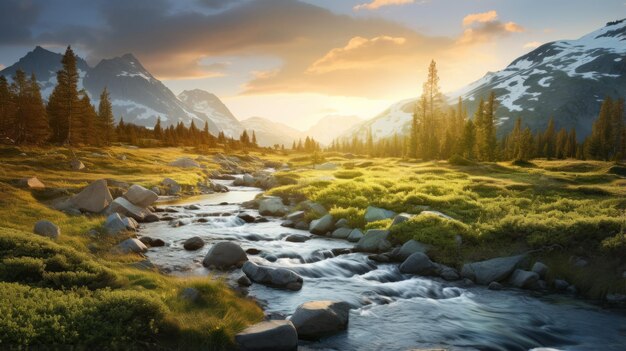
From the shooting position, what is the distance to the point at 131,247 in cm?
1628

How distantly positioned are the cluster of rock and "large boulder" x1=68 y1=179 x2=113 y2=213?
19000 millimetres

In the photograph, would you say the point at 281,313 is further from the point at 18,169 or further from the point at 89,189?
the point at 18,169

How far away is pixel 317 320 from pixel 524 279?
9.27 m

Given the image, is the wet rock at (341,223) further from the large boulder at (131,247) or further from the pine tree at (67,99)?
the pine tree at (67,99)

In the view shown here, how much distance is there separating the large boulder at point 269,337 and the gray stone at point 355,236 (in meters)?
12.1

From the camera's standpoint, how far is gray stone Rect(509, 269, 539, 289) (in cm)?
1459

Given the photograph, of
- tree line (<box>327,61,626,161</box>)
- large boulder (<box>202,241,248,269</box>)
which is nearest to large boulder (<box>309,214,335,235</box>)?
large boulder (<box>202,241,248,269</box>)

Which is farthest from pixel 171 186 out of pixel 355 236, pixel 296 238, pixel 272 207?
pixel 355 236

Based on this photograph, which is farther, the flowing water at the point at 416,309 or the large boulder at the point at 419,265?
the large boulder at the point at 419,265

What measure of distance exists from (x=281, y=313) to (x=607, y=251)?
1282cm

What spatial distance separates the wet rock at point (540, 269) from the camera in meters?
15.0

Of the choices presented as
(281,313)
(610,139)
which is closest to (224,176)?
(281,313)

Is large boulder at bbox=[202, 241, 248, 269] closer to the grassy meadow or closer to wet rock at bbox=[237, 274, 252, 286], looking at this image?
wet rock at bbox=[237, 274, 252, 286]

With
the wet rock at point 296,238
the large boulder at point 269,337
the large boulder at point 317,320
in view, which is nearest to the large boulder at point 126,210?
the wet rock at point 296,238
